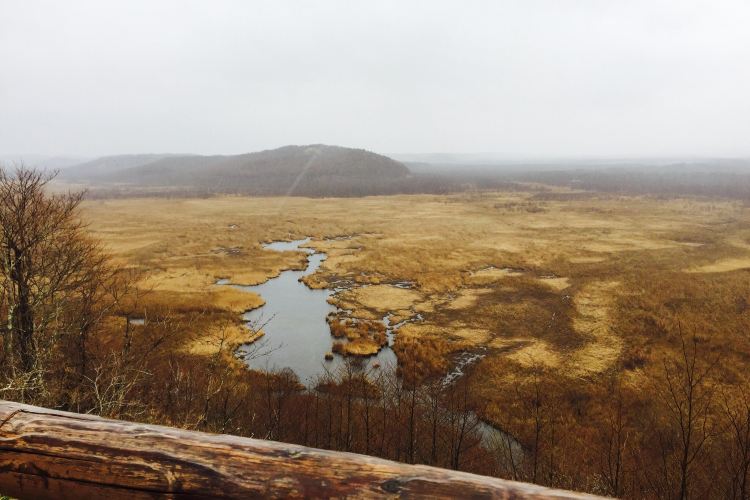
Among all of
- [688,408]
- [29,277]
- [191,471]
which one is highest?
[191,471]

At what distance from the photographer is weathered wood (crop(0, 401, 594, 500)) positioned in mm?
1871

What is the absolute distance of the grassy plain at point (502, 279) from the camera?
24344 millimetres

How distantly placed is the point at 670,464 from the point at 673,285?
26.2 meters

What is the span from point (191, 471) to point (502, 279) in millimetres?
39104

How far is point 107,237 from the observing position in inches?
2424

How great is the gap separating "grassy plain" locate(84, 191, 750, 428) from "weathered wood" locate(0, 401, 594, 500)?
18260 millimetres

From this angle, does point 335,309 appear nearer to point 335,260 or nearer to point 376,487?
point 335,260

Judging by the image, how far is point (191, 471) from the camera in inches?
75.5

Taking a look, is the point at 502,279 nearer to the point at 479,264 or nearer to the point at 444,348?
the point at 479,264

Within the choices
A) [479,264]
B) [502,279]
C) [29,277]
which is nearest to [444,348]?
[502,279]

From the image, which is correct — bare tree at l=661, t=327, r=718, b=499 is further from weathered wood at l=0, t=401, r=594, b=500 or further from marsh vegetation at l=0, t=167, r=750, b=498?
weathered wood at l=0, t=401, r=594, b=500

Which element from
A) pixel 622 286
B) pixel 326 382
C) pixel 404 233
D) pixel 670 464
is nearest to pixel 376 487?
pixel 670 464

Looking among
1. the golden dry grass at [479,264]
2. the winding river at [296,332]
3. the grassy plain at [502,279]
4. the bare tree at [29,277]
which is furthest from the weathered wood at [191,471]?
the golden dry grass at [479,264]

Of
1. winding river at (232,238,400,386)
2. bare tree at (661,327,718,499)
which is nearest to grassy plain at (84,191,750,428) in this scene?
bare tree at (661,327,718,499)
